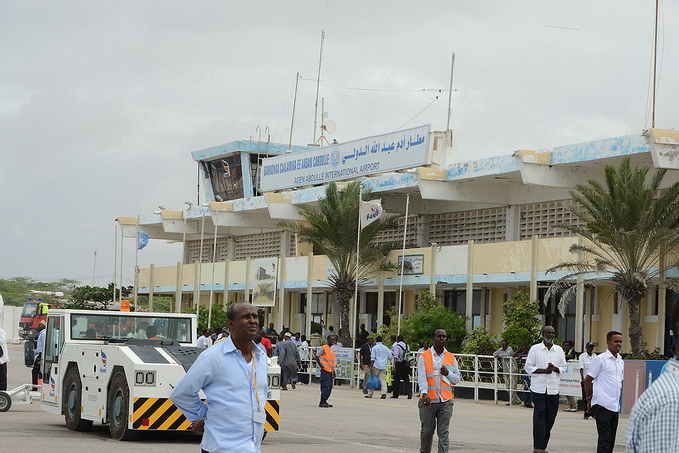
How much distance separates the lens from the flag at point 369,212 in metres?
37.9

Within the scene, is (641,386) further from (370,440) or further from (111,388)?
(111,388)

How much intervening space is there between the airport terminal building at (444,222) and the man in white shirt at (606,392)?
15.8 metres

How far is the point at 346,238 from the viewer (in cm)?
4044

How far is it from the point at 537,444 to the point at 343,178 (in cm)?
2992

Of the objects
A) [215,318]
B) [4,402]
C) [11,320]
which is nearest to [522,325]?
[4,402]

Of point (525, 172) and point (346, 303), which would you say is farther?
point (346, 303)

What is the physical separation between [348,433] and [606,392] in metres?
5.56

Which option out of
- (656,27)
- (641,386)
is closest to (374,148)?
(656,27)

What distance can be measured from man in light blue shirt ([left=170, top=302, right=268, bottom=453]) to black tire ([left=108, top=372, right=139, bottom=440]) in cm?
834

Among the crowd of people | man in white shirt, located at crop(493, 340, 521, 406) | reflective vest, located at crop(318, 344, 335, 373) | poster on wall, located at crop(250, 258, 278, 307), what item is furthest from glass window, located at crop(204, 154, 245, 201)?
reflective vest, located at crop(318, 344, 335, 373)

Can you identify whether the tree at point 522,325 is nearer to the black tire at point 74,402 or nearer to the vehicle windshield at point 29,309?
the black tire at point 74,402

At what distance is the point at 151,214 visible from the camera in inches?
2425

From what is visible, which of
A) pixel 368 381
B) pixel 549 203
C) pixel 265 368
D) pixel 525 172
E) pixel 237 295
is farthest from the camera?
pixel 237 295

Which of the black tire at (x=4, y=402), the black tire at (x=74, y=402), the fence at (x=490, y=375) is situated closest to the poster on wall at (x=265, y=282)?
the fence at (x=490, y=375)
